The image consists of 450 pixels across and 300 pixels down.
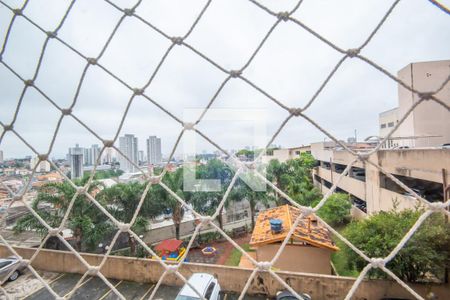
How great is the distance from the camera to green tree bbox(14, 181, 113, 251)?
446 cm

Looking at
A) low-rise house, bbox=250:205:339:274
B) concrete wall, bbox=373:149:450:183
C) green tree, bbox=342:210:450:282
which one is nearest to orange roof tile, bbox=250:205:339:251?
low-rise house, bbox=250:205:339:274

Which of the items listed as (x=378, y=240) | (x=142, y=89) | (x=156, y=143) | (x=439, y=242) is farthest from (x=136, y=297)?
(x=439, y=242)

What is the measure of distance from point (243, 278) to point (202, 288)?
0.69 metres

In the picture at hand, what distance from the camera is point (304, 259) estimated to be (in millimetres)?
4094

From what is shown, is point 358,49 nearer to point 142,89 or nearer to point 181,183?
point 142,89

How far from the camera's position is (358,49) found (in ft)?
2.15

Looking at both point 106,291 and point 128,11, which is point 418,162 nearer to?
point 128,11

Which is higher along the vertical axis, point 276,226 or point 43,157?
point 43,157

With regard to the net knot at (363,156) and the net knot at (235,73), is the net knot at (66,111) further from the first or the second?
the net knot at (363,156)

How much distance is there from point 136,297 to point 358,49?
3.41m

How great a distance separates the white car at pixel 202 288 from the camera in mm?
2578

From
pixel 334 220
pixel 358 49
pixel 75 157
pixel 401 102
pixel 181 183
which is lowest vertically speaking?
pixel 334 220

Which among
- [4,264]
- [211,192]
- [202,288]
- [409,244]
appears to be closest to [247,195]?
[211,192]

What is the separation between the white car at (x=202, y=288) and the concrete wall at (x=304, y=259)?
1636 mm
